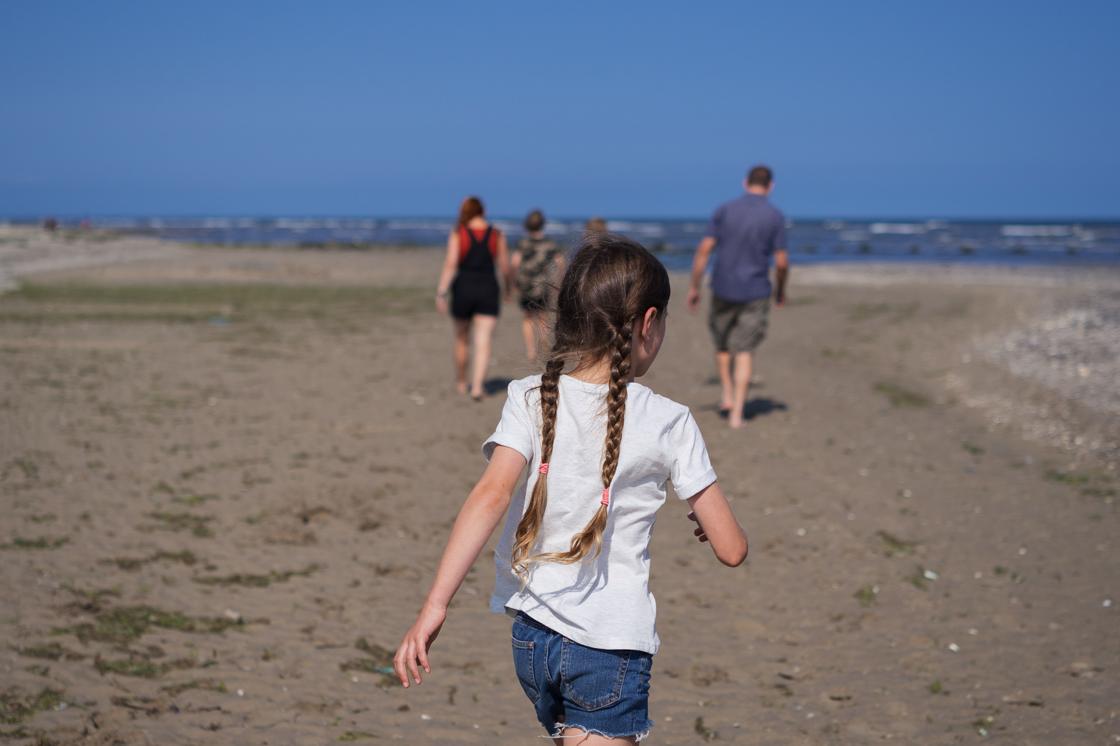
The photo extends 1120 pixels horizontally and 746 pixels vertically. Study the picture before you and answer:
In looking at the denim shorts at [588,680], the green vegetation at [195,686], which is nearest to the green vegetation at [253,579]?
the green vegetation at [195,686]

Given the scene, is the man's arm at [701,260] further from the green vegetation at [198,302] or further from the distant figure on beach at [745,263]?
the green vegetation at [198,302]

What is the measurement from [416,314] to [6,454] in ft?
40.6

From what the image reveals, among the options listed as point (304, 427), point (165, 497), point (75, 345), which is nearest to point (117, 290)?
point (75, 345)

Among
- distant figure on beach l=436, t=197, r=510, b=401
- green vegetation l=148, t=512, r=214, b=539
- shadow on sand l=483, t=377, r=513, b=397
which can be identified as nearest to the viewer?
green vegetation l=148, t=512, r=214, b=539

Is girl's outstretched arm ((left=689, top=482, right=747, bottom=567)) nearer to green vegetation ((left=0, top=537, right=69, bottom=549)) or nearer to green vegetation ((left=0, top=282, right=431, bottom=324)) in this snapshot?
green vegetation ((left=0, top=537, right=69, bottom=549))

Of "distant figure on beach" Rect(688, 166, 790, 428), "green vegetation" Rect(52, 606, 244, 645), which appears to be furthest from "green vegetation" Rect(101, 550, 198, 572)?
"distant figure on beach" Rect(688, 166, 790, 428)

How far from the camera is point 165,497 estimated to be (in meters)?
6.90

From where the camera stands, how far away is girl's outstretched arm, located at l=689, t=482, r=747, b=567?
233cm

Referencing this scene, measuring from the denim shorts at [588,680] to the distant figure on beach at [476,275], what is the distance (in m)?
7.40

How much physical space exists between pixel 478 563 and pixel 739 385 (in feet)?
13.0

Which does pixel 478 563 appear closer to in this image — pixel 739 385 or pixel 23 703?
pixel 23 703

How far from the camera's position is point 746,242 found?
8648mm

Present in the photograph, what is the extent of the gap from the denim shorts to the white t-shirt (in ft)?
0.12

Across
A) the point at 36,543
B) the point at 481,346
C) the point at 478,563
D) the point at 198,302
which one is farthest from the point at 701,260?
the point at 198,302
